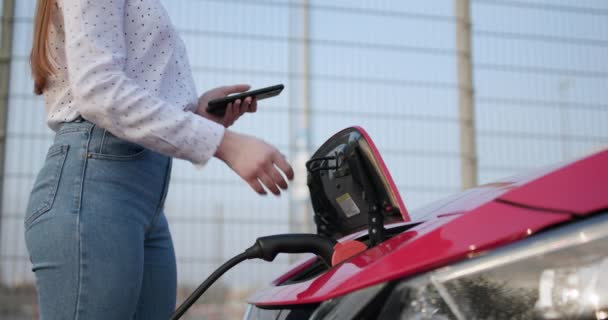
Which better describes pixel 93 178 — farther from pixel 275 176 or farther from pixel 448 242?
pixel 448 242

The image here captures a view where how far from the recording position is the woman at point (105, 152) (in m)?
0.99

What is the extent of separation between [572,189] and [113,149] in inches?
26.7

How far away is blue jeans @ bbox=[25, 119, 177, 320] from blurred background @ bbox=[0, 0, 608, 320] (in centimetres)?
357

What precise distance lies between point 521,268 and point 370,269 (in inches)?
6.2

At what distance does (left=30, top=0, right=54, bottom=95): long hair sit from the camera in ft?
3.65

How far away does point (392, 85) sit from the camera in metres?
5.14

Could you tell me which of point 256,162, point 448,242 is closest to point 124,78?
point 256,162

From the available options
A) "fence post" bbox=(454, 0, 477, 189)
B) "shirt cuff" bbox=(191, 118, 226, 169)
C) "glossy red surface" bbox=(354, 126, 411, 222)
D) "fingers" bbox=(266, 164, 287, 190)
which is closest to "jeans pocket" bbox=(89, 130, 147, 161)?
"shirt cuff" bbox=(191, 118, 226, 169)

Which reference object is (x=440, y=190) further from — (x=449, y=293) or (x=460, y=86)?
(x=449, y=293)

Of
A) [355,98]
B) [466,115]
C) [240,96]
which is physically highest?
[240,96]

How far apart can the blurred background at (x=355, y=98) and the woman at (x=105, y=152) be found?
351cm

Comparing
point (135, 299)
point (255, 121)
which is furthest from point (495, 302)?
point (255, 121)

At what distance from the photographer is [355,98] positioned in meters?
5.03

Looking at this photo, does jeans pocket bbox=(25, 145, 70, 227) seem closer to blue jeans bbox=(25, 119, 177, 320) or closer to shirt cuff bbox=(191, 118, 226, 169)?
blue jeans bbox=(25, 119, 177, 320)
